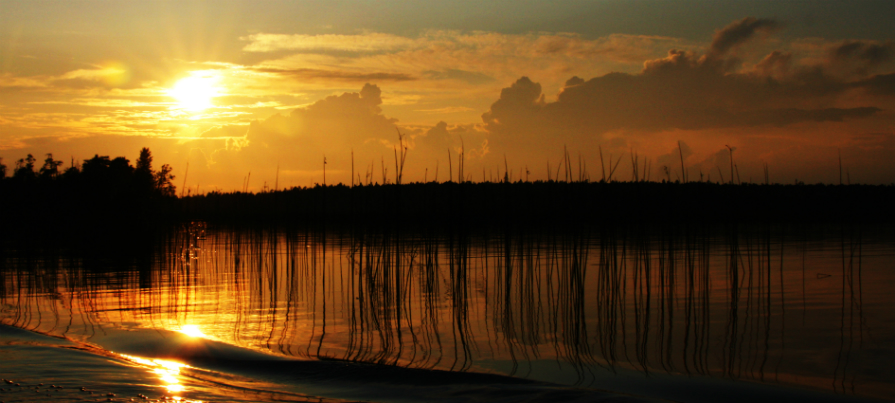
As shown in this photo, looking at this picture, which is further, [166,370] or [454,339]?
[454,339]

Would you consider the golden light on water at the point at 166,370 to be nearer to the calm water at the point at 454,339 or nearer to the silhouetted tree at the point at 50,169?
the calm water at the point at 454,339

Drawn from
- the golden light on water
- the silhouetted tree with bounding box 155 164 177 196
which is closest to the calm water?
the golden light on water

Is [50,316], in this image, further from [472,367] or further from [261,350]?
[472,367]

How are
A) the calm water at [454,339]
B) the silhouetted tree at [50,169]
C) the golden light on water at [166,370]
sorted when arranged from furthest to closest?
the silhouetted tree at [50,169]
the calm water at [454,339]
the golden light on water at [166,370]

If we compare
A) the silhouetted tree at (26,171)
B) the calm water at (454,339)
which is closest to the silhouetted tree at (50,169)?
the silhouetted tree at (26,171)

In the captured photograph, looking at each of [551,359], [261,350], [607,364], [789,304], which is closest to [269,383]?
[261,350]

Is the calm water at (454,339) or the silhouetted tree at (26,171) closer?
the calm water at (454,339)

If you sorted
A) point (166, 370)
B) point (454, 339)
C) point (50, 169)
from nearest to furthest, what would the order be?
point (166, 370) → point (454, 339) → point (50, 169)

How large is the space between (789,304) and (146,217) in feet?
106

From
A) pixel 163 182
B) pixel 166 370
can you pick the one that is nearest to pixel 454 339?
pixel 166 370

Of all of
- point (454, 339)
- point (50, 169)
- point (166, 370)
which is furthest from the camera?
point (50, 169)

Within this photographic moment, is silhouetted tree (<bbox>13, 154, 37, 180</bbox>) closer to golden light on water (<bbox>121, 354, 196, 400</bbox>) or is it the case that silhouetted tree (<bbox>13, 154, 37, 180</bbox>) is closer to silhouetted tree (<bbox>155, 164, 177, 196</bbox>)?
silhouetted tree (<bbox>155, 164, 177, 196</bbox>)

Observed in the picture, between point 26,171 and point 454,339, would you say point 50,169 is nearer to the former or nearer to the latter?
point 26,171

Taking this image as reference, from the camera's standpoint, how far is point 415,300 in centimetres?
827
